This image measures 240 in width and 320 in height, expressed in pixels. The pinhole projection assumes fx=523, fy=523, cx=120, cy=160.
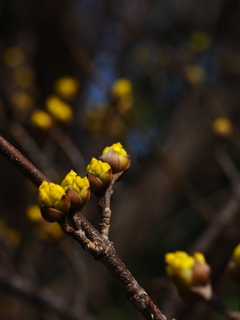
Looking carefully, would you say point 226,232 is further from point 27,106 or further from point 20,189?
point 20,189

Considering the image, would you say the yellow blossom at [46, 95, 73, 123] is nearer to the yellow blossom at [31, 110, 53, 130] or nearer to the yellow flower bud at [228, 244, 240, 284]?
the yellow blossom at [31, 110, 53, 130]

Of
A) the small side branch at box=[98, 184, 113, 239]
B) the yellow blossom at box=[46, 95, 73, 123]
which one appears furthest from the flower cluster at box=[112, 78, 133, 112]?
the small side branch at box=[98, 184, 113, 239]

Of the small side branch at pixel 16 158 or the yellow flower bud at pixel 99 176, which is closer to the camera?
the small side branch at pixel 16 158

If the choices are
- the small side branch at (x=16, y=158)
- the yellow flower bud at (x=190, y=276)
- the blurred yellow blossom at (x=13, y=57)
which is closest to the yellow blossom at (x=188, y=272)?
the yellow flower bud at (x=190, y=276)

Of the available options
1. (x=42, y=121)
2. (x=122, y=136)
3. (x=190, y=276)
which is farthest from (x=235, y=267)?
(x=122, y=136)

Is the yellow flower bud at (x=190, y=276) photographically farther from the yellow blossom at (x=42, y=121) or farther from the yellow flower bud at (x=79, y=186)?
the yellow blossom at (x=42, y=121)

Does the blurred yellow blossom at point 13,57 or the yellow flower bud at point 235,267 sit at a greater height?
the blurred yellow blossom at point 13,57
